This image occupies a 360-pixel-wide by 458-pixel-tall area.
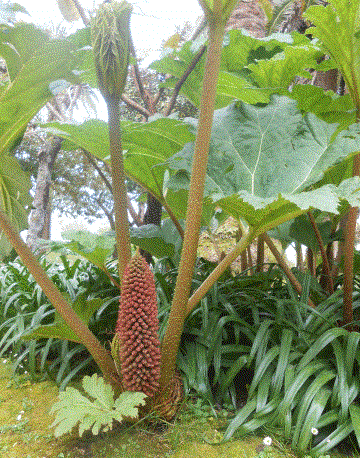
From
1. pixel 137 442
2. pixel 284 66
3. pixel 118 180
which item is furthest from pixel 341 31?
pixel 137 442

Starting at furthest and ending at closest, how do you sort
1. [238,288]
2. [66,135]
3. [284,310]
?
[238,288] < [284,310] < [66,135]

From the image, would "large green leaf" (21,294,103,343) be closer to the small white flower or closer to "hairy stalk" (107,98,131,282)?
"hairy stalk" (107,98,131,282)

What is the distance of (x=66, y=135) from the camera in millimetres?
1603

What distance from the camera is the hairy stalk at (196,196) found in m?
1.08

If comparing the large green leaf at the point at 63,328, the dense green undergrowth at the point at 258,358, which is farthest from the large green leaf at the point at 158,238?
the large green leaf at the point at 63,328

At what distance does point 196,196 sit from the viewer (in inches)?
44.2

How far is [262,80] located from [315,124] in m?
0.63

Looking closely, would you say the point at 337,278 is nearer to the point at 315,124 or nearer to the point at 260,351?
the point at 260,351

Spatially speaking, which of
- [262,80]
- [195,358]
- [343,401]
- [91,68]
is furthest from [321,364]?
[91,68]

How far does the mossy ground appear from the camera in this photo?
124 centimetres

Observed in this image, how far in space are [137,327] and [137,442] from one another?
43cm

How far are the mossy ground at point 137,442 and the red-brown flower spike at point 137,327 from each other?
232 millimetres

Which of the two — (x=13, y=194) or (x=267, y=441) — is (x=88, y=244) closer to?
(x=13, y=194)

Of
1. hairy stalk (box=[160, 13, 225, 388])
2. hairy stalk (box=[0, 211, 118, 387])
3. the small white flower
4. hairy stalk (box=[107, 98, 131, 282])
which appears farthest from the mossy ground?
hairy stalk (box=[107, 98, 131, 282])
